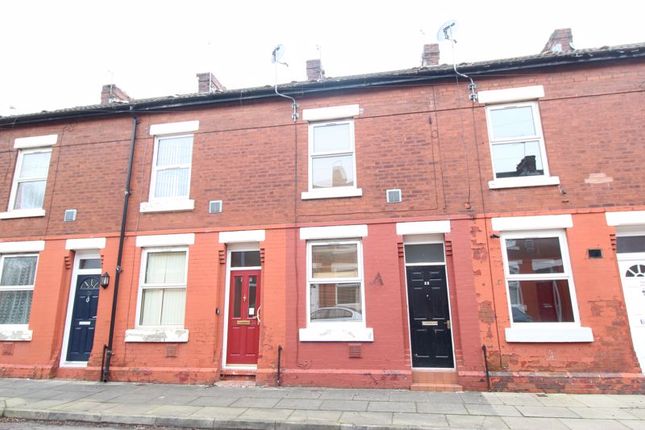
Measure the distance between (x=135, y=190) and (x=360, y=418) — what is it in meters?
7.20

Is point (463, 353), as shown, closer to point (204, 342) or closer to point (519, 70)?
point (204, 342)

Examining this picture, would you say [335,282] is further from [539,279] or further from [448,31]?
[448,31]

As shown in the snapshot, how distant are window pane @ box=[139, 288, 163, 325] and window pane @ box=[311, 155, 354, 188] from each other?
443 centimetres

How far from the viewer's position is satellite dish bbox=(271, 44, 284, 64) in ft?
29.9

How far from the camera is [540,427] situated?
5055mm

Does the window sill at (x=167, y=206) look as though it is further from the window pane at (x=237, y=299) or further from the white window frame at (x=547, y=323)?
the white window frame at (x=547, y=323)

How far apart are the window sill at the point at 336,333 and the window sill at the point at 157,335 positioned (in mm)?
2644

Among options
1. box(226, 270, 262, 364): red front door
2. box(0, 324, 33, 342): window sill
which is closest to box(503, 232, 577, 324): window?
box(226, 270, 262, 364): red front door

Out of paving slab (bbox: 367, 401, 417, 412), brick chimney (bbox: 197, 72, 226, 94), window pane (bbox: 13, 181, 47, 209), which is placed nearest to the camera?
paving slab (bbox: 367, 401, 417, 412)

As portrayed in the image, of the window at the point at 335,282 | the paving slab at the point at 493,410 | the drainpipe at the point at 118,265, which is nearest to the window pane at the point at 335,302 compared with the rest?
the window at the point at 335,282

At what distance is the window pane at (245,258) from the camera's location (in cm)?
848

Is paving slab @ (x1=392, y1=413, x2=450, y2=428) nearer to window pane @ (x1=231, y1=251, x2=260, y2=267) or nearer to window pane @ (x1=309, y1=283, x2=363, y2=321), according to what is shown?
window pane @ (x1=309, y1=283, x2=363, y2=321)

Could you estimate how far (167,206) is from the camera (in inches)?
344

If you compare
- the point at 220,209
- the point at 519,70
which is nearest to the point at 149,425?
the point at 220,209
